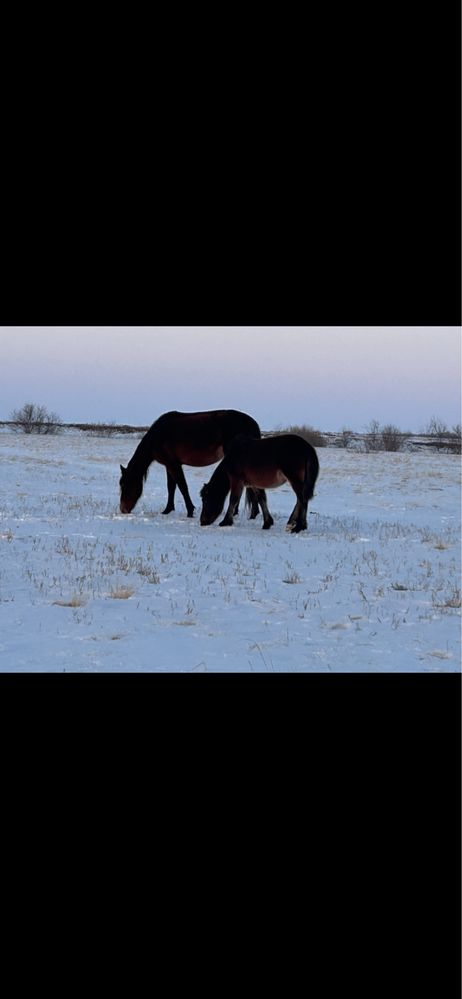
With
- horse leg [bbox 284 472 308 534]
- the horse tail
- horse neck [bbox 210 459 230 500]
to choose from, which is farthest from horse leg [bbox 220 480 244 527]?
the horse tail

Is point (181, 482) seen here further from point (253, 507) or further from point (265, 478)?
point (265, 478)

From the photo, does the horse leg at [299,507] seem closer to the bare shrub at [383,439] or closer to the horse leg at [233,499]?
the horse leg at [233,499]

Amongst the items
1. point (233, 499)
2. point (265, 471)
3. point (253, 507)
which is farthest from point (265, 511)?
point (253, 507)

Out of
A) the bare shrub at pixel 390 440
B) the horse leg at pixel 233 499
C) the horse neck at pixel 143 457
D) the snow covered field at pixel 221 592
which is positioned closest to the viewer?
the snow covered field at pixel 221 592

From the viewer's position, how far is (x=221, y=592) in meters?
7.39

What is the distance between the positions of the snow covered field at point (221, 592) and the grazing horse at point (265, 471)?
0.55 meters

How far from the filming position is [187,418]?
525 inches

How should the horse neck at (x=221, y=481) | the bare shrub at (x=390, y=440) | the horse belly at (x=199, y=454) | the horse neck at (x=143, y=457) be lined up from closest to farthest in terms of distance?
the horse neck at (x=221, y=481)
the horse neck at (x=143, y=457)
the horse belly at (x=199, y=454)
the bare shrub at (x=390, y=440)

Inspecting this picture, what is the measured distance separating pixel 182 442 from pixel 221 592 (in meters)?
6.28

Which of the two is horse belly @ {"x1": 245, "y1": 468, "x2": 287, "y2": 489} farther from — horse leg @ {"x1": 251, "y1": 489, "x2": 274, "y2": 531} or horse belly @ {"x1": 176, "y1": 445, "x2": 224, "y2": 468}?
horse belly @ {"x1": 176, "y1": 445, "x2": 224, "y2": 468}

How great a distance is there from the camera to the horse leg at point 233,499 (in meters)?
11.9

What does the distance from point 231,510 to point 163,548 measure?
2613mm

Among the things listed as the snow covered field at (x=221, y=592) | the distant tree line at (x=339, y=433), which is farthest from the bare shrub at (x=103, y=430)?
the snow covered field at (x=221, y=592)
